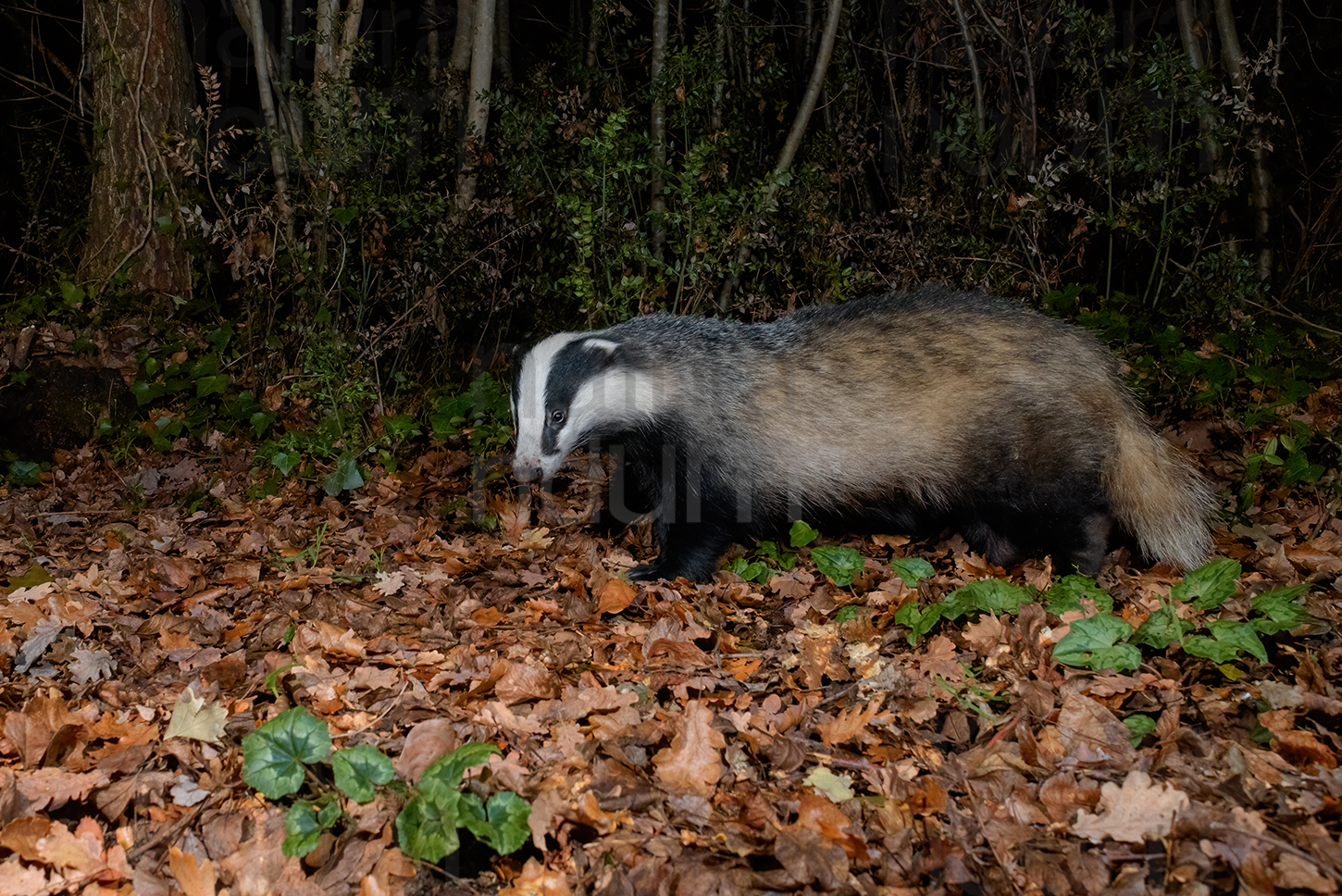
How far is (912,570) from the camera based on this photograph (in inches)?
155

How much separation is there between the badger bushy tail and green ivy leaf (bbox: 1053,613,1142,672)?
1033 millimetres

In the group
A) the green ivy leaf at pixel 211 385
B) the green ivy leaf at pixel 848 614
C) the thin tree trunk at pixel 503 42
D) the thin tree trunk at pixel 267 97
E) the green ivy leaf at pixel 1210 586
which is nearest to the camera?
the green ivy leaf at pixel 1210 586

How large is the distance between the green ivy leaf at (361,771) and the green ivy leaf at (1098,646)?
6.60 ft

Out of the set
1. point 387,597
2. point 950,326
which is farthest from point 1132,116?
point 387,597

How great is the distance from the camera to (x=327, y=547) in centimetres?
460

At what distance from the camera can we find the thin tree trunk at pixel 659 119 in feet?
19.1

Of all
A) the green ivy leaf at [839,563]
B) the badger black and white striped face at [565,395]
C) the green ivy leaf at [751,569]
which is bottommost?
the green ivy leaf at [751,569]

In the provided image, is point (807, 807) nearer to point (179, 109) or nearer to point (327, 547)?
point (327, 547)

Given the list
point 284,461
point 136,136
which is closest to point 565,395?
point 284,461

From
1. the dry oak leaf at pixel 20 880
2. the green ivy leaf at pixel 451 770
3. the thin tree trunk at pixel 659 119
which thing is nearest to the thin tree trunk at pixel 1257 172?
the thin tree trunk at pixel 659 119

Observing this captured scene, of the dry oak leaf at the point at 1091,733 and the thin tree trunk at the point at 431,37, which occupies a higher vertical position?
the thin tree trunk at the point at 431,37

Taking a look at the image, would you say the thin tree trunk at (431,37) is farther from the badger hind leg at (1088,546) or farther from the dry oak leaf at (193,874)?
the dry oak leaf at (193,874)

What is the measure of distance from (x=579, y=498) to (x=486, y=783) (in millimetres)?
2697

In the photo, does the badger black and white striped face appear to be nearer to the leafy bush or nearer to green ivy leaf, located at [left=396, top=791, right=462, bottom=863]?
the leafy bush
